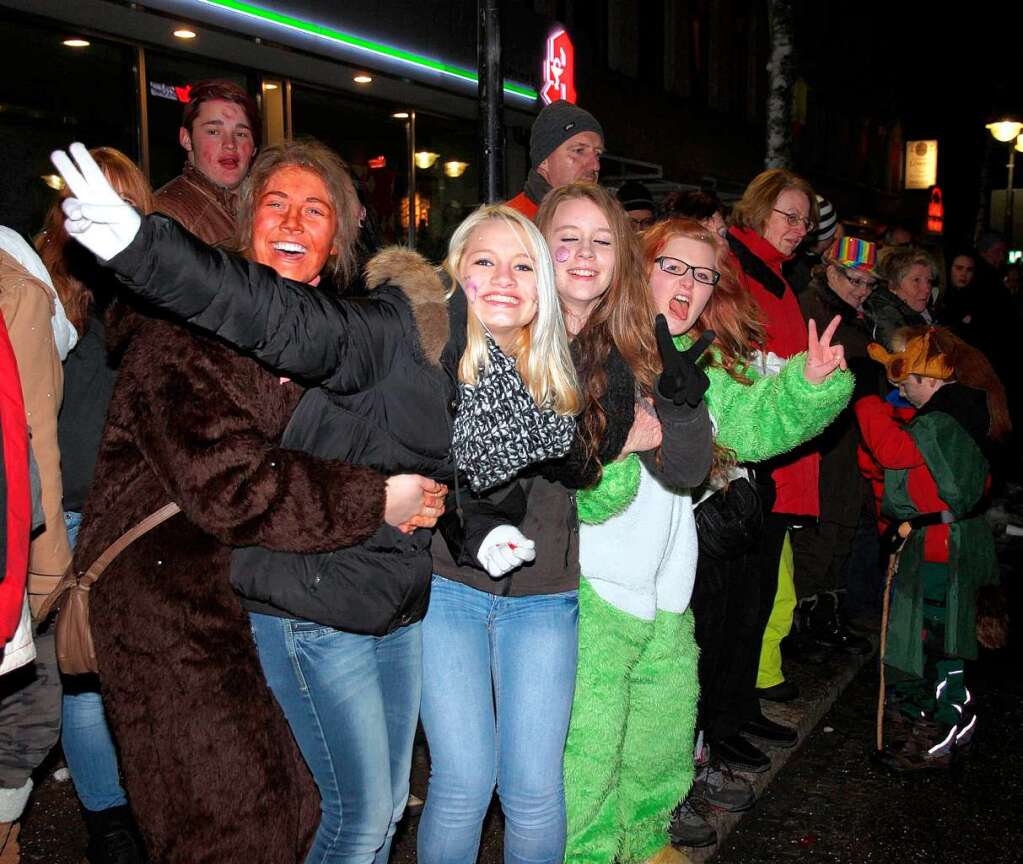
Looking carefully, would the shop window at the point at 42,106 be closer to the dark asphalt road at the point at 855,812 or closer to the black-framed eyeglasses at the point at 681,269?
the dark asphalt road at the point at 855,812

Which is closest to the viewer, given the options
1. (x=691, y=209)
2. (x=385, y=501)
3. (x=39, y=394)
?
(x=385, y=501)

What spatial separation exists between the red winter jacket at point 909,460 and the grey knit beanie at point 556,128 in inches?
75.0

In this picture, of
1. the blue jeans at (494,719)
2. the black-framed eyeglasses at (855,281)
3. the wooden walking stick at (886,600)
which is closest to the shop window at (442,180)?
the black-framed eyeglasses at (855,281)

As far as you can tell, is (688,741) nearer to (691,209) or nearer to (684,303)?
(684,303)

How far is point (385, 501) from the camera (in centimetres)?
251

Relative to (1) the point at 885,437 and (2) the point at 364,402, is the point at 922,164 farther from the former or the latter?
(2) the point at 364,402

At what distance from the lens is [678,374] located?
3076 millimetres

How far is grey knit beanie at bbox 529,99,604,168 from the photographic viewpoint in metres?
4.73

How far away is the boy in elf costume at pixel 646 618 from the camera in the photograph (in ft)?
10.7

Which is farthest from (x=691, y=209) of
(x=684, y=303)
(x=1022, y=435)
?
(x=1022, y=435)

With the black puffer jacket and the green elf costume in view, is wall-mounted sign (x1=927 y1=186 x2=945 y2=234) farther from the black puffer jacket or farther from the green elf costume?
the black puffer jacket

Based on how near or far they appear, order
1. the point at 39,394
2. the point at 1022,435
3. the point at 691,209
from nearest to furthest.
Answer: the point at 39,394, the point at 691,209, the point at 1022,435

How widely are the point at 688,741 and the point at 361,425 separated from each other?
69.0 inches

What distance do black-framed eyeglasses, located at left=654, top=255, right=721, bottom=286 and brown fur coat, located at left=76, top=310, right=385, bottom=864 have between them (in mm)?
1583
